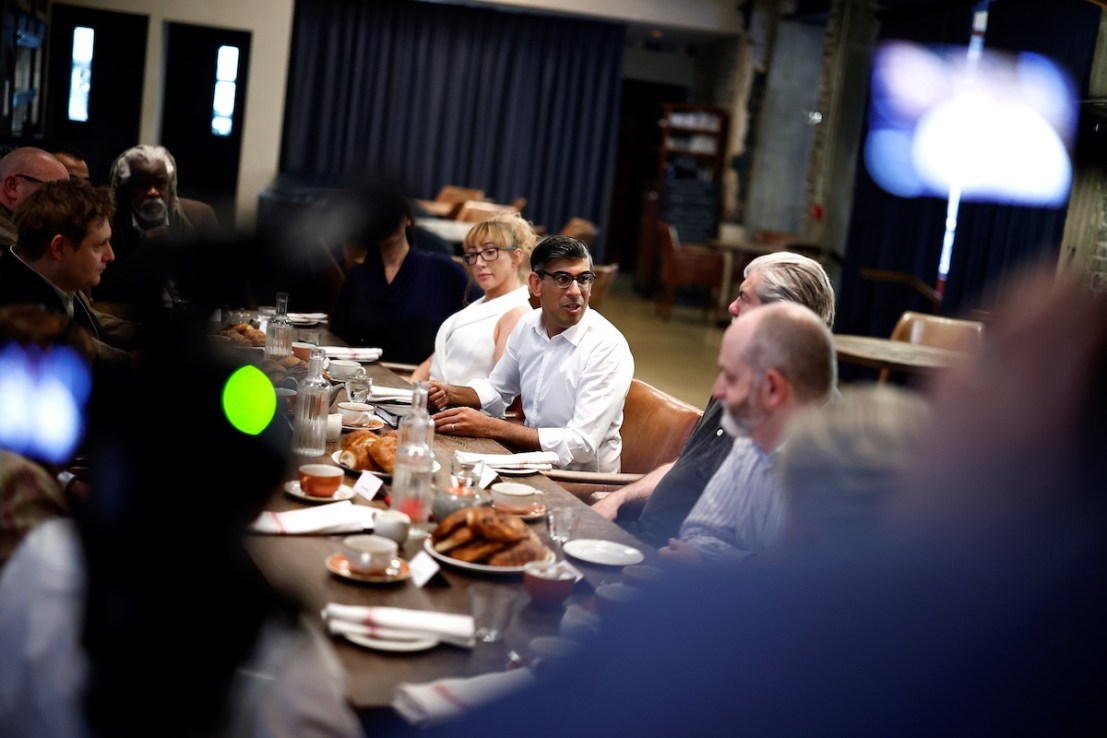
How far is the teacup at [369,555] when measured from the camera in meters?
1.96

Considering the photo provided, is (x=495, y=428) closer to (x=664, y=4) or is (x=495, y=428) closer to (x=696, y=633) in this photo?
(x=696, y=633)

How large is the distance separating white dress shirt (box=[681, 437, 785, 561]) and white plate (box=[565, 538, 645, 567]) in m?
0.15

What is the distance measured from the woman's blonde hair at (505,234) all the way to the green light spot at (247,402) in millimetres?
1817

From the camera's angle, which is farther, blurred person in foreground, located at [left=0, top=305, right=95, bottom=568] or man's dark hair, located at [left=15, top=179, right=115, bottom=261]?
man's dark hair, located at [left=15, top=179, right=115, bottom=261]

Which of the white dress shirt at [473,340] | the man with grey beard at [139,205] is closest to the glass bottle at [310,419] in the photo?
the white dress shirt at [473,340]

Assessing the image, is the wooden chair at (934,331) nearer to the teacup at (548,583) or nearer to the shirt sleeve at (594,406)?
the shirt sleeve at (594,406)

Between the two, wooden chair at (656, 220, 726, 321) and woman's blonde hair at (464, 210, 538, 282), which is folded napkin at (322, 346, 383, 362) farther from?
wooden chair at (656, 220, 726, 321)

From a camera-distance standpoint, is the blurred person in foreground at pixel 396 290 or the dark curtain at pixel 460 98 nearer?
the blurred person in foreground at pixel 396 290

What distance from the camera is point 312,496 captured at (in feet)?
7.96

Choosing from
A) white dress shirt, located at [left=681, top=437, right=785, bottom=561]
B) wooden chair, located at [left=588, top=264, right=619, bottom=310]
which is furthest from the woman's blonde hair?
wooden chair, located at [left=588, top=264, right=619, bottom=310]

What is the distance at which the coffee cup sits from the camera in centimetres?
214

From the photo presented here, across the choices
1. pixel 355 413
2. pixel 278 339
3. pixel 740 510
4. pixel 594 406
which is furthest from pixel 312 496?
pixel 278 339

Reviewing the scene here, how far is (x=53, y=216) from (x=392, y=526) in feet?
4.97

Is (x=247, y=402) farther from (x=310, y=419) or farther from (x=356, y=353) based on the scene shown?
(x=356, y=353)
